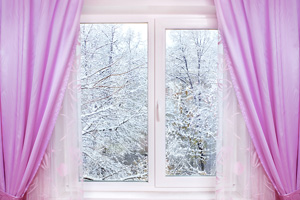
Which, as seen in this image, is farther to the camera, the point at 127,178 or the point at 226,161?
the point at 127,178

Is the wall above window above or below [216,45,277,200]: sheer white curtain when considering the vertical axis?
above

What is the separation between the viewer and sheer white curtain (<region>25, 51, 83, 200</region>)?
5.82ft

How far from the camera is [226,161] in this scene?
1787 mm

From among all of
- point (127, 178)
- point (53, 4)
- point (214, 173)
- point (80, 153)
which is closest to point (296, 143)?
point (214, 173)

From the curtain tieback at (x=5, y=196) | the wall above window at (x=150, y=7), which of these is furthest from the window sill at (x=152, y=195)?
the wall above window at (x=150, y=7)

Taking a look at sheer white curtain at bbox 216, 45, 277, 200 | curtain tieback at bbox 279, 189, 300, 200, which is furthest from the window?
curtain tieback at bbox 279, 189, 300, 200

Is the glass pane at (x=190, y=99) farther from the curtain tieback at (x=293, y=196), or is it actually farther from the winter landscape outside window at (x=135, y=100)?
the curtain tieback at (x=293, y=196)

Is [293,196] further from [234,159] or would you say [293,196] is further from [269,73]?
[269,73]

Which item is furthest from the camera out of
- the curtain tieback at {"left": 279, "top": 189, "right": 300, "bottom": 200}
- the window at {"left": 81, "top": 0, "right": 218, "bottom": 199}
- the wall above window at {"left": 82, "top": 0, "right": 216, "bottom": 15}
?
the window at {"left": 81, "top": 0, "right": 218, "bottom": 199}

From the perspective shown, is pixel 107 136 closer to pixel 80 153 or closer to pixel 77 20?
pixel 80 153

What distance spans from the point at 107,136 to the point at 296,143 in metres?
1.32

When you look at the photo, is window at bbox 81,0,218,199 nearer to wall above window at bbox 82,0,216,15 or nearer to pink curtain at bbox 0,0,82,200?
wall above window at bbox 82,0,216,15

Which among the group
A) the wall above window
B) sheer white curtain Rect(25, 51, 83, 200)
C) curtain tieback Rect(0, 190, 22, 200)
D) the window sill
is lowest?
the window sill

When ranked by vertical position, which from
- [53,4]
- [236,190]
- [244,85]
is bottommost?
[236,190]
